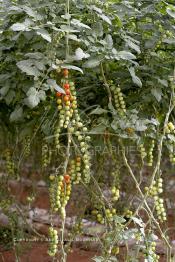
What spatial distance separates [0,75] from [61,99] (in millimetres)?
326

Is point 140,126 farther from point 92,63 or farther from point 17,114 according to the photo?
point 17,114

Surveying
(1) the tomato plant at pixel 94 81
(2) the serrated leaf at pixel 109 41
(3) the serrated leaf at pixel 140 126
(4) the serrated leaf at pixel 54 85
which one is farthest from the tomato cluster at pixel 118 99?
(4) the serrated leaf at pixel 54 85

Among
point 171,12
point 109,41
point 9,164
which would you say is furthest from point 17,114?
point 171,12

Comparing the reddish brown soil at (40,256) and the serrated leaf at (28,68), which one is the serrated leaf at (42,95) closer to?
the serrated leaf at (28,68)

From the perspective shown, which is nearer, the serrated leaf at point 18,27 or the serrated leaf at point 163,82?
the serrated leaf at point 18,27

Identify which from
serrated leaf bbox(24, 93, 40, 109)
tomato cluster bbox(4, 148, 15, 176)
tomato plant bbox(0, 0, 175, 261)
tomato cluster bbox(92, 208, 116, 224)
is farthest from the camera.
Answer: tomato cluster bbox(4, 148, 15, 176)

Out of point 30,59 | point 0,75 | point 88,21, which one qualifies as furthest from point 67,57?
point 0,75

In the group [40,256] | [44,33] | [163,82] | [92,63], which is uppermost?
[44,33]

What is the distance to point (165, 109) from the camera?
2.14 metres

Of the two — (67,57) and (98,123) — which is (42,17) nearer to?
(67,57)

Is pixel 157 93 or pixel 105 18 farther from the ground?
pixel 105 18

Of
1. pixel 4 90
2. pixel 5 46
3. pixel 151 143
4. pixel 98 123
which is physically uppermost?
pixel 5 46

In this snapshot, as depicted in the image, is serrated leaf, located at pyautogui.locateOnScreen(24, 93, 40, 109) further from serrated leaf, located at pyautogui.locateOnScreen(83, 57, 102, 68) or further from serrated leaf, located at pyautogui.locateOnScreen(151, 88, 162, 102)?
serrated leaf, located at pyautogui.locateOnScreen(151, 88, 162, 102)

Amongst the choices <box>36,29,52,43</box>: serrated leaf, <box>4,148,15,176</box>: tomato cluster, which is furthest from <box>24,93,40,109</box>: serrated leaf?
<box>4,148,15,176</box>: tomato cluster
